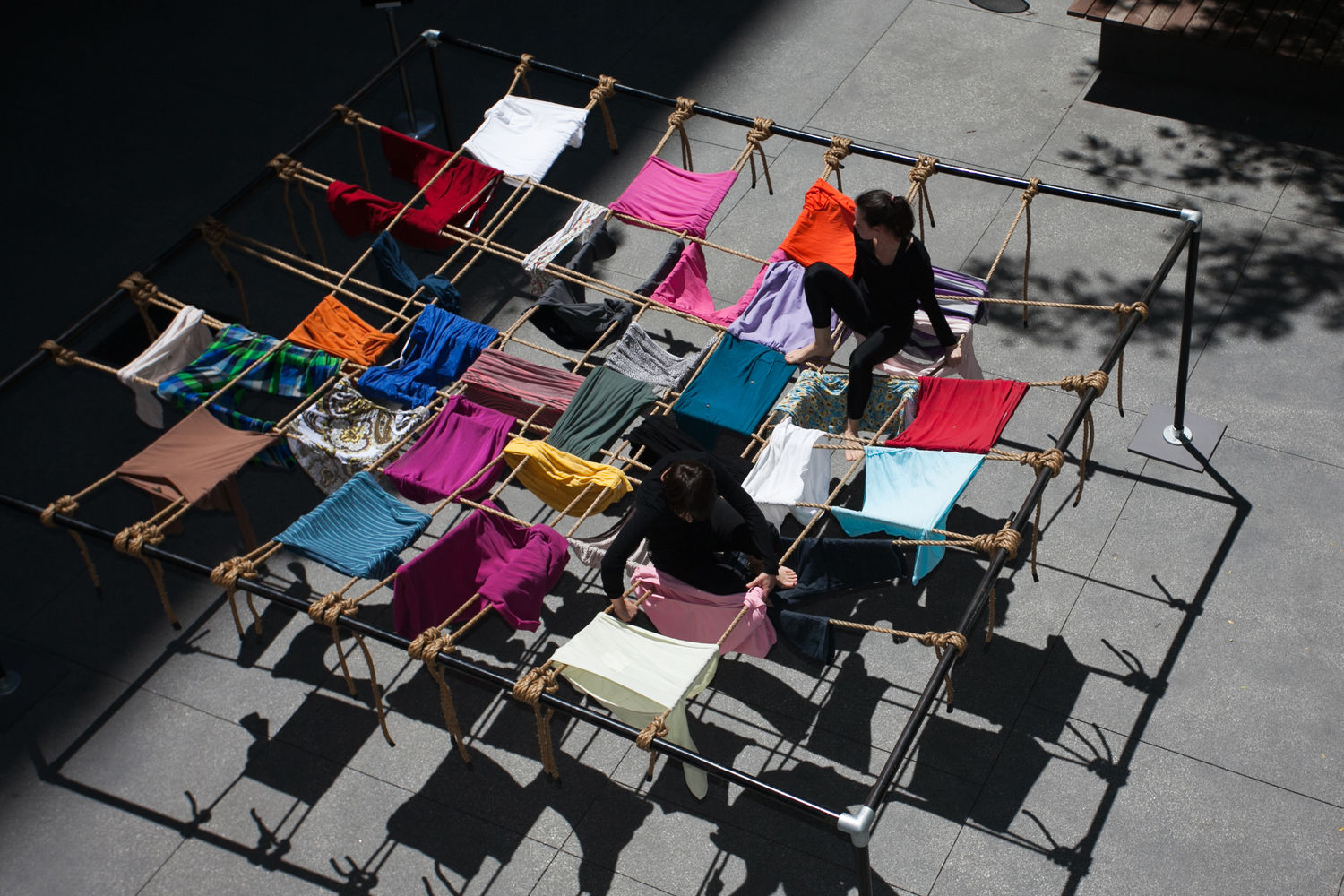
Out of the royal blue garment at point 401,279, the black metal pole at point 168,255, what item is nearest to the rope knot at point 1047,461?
the royal blue garment at point 401,279

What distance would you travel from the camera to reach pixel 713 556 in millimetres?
7969

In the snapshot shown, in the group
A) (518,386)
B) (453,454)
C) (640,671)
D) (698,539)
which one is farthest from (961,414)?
(453,454)

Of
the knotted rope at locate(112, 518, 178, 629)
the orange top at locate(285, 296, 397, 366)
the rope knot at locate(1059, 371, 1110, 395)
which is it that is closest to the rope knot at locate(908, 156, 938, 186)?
the rope knot at locate(1059, 371, 1110, 395)

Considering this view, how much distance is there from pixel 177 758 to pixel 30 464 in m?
3.21

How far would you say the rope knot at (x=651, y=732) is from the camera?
681 cm

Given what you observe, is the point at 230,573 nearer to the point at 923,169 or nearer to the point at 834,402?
the point at 834,402

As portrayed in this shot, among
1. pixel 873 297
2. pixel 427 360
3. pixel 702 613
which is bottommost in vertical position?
pixel 702 613

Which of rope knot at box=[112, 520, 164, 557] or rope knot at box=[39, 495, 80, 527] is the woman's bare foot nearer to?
rope knot at box=[112, 520, 164, 557]

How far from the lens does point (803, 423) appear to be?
30.1 feet

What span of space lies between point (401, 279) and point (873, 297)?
3612 mm

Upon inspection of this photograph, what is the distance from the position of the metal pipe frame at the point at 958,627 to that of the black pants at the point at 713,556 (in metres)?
0.99

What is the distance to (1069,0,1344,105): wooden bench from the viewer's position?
12.3 m

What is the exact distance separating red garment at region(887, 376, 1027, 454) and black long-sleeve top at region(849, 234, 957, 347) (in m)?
0.46

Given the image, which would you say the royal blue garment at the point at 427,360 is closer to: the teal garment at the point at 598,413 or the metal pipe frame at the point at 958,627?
the teal garment at the point at 598,413
